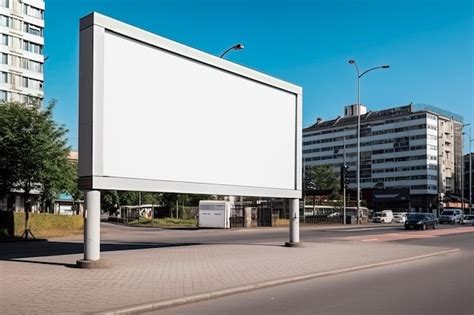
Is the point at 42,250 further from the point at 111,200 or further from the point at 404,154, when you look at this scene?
the point at 404,154

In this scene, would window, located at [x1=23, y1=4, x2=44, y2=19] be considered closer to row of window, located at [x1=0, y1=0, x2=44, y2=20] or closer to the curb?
row of window, located at [x1=0, y1=0, x2=44, y2=20]

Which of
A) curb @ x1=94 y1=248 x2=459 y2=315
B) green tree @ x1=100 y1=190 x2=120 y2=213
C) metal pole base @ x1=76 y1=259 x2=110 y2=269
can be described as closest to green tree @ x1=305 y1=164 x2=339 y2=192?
green tree @ x1=100 y1=190 x2=120 y2=213

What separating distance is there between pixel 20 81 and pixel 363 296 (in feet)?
243

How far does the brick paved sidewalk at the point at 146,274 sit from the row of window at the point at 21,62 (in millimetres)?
64110

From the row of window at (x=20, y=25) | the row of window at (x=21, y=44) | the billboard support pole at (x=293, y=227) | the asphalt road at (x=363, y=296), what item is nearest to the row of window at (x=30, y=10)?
the row of window at (x=20, y=25)

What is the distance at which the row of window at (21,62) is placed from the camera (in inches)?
2936

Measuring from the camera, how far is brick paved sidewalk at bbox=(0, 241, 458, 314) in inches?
355

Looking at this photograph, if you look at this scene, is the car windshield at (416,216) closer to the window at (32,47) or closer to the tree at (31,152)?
the tree at (31,152)

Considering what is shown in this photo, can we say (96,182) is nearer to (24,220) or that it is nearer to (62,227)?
(24,220)

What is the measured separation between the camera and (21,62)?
7662cm

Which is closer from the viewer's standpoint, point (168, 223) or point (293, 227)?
point (293, 227)

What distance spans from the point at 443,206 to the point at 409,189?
8148 millimetres

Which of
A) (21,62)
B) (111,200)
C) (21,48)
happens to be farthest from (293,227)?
(21,48)

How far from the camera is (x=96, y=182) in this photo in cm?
1405
